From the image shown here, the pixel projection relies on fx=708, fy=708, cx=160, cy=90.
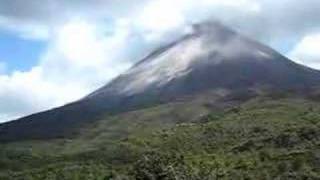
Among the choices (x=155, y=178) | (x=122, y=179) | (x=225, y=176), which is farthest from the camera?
(x=225, y=176)

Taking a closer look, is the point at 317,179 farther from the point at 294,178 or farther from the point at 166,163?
the point at 166,163

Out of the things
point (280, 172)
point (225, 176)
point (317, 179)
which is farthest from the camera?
point (280, 172)

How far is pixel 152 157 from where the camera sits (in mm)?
80625

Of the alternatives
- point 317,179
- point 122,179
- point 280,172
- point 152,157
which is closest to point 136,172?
point 152,157

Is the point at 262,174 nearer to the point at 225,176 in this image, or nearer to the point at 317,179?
the point at 225,176

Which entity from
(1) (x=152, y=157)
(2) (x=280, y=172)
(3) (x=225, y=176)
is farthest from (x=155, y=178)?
(2) (x=280, y=172)

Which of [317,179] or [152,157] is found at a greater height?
[152,157]

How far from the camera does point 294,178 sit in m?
162

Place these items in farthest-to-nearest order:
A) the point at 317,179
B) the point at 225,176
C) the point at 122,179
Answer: the point at 225,176 < the point at 317,179 < the point at 122,179

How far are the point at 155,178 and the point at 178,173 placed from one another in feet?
10.5

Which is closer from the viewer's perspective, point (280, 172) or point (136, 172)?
point (136, 172)

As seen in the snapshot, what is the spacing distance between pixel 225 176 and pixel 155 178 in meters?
101

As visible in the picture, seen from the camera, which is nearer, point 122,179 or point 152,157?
point 152,157

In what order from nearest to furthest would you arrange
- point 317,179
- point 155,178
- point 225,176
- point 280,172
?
point 155,178 < point 317,179 < point 225,176 < point 280,172
